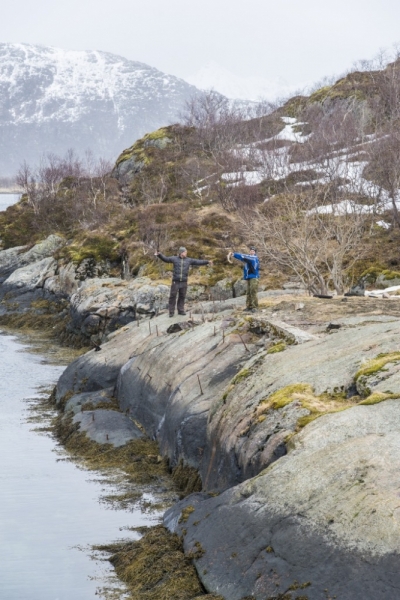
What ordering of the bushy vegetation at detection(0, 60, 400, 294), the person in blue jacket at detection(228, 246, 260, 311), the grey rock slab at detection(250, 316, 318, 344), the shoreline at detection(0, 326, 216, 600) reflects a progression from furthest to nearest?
the bushy vegetation at detection(0, 60, 400, 294)
the person in blue jacket at detection(228, 246, 260, 311)
the grey rock slab at detection(250, 316, 318, 344)
the shoreline at detection(0, 326, 216, 600)

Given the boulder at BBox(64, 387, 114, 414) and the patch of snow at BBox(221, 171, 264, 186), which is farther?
the patch of snow at BBox(221, 171, 264, 186)

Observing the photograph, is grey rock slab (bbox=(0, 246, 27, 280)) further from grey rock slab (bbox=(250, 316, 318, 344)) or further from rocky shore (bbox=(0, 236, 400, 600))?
grey rock slab (bbox=(250, 316, 318, 344))

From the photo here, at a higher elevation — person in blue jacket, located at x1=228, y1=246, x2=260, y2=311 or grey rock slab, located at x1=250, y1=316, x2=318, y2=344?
person in blue jacket, located at x1=228, y1=246, x2=260, y2=311

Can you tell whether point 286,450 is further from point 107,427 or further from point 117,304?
point 117,304

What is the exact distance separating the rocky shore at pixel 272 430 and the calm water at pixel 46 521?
1484mm

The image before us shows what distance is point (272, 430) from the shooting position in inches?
463

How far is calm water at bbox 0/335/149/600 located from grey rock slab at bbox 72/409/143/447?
3.48 feet

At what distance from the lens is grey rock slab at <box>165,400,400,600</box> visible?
26.1 ft

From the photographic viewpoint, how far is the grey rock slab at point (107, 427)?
62.1ft

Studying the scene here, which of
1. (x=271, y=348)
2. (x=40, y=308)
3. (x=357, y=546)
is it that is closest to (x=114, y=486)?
(x=271, y=348)

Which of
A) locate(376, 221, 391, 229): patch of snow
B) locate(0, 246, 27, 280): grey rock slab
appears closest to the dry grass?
locate(376, 221, 391, 229): patch of snow

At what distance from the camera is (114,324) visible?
36.8m

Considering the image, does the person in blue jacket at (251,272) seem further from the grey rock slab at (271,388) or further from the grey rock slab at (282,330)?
the grey rock slab at (271,388)

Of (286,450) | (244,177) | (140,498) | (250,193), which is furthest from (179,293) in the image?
(244,177)
